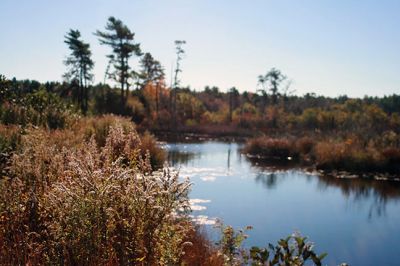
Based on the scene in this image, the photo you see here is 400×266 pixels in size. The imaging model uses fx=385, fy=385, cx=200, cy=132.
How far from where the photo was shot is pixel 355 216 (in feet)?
33.2

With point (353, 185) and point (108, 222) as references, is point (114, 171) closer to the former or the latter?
point (108, 222)

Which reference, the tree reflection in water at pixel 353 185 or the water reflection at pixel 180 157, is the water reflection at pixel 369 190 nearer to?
the tree reflection in water at pixel 353 185

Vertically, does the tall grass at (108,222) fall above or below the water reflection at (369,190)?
above

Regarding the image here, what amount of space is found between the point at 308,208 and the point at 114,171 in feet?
29.2

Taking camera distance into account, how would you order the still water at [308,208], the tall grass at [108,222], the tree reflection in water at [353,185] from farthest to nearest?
the tree reflection in water at [353,185] → the still water at [308,208] → the tall grass at [108,222]

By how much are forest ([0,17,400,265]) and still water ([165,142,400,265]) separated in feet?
3.47

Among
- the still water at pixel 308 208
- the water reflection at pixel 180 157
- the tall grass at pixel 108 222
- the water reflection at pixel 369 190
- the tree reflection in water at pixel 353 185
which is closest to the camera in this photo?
the tall grass at pixel 108 222

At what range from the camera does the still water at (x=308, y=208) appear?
785 centimetres

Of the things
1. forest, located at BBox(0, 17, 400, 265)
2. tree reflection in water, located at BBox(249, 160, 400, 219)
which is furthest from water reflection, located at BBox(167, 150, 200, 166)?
tree reflection in water, located at BBox(249, 160, 400, 219)

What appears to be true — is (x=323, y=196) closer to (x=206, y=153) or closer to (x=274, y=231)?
(x=274, y=231)

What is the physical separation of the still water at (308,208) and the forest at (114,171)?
1.06 meters

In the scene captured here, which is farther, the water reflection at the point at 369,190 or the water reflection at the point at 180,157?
the water reflection at the point at 180,157

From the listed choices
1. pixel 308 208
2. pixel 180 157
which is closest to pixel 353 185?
pixel 308 208

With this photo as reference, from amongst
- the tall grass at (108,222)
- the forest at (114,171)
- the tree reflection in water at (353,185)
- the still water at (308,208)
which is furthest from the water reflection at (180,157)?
the tall grass at (108,222)
